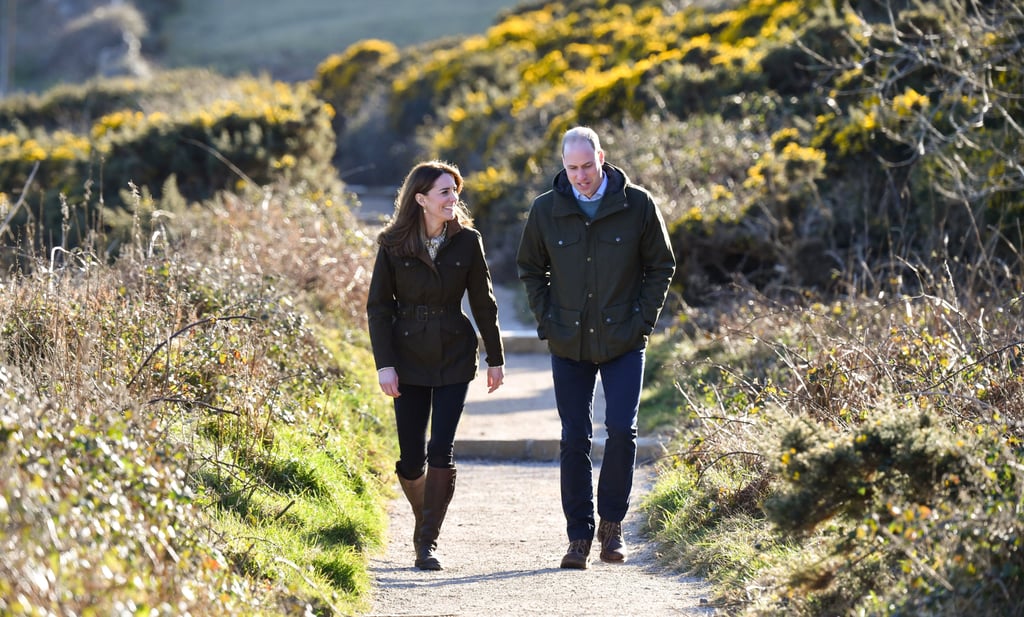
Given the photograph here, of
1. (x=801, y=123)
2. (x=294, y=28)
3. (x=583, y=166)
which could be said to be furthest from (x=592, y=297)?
(x=294, y=28)

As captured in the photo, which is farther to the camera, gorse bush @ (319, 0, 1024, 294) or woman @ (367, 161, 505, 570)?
gorse bush @ (319, 0, 1024, 294)

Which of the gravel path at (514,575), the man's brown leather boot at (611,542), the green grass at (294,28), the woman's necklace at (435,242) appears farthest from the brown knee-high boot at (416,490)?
the green grass at (294,28)

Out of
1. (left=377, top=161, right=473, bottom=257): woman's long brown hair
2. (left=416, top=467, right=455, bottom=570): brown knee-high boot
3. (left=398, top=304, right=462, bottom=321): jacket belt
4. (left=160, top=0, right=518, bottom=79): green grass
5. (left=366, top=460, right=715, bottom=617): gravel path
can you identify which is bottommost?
(left=366, top=460, right=715, bottom=617): gravel path

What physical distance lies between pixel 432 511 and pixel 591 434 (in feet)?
2.97

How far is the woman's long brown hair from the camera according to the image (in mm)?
6605

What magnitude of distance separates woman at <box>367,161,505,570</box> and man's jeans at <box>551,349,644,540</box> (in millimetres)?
400

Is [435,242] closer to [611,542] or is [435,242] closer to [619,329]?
[619,329]

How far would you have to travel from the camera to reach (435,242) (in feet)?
22.0

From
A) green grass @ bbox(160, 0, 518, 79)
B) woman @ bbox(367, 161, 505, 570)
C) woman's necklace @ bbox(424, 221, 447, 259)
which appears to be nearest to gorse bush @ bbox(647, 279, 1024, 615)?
woman @ bbox(367, 161, 505, 570)

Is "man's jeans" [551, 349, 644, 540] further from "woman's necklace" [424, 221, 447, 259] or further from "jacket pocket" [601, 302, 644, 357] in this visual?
"woman's necklace" [424, 221, 447, 259]

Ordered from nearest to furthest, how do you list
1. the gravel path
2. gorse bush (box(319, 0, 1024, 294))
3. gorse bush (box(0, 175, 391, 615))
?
gorse bush (box(0, 175, 391, 615)), the gravel path, gorse bush (box(319, 0, 1024, 294))

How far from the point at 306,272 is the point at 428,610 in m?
6.39

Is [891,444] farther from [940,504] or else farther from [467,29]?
[467,29]

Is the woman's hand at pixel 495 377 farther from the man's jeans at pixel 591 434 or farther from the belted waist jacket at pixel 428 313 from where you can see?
the man's jeans at pixel 591 434
